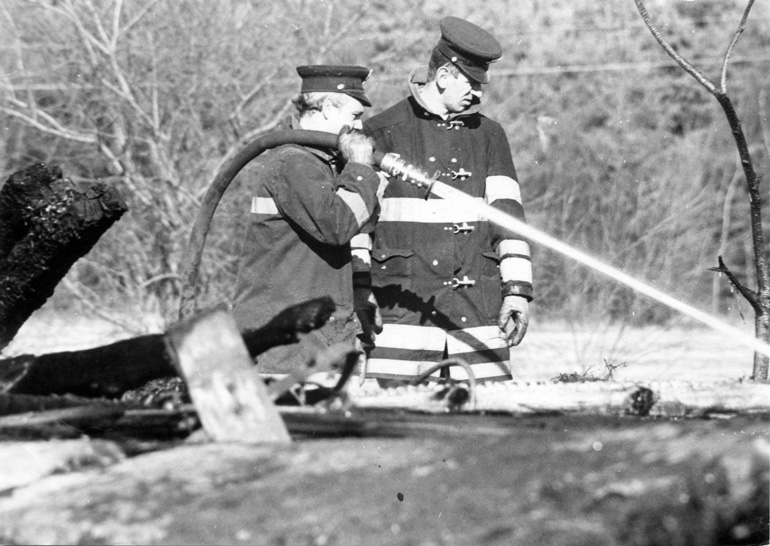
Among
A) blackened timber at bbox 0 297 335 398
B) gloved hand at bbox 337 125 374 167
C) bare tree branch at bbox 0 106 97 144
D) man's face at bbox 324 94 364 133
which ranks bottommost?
blackened timber at bbox 0 297 335 398

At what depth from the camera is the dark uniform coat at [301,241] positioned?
4117 millimetres

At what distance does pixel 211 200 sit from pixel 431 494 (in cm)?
193

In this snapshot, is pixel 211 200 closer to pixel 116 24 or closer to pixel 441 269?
pixel 441 269

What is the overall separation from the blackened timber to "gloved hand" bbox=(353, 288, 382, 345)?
76.8 inches

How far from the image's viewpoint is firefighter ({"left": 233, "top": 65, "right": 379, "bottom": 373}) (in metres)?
4.12

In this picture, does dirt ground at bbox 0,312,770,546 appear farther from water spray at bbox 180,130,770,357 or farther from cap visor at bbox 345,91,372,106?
cap visor at bbox 345,91,372,106

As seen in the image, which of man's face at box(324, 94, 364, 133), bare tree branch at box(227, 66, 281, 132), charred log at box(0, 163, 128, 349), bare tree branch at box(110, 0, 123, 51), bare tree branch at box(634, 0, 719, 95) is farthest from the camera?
bare tree branch at box(227, 66, 281, 132)

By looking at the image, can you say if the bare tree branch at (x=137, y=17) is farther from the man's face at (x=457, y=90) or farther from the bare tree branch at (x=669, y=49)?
the bare tree branch at (x=669, y=49)

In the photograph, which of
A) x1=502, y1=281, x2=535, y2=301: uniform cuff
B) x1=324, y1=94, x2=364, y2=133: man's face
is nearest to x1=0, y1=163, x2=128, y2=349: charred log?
x1=324, y1=94, x2=364, y2=133: man's face

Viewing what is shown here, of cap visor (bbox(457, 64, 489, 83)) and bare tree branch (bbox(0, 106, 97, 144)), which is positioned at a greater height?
cap visor (bbox(457, 64, 489, 83))

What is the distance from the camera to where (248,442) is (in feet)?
7.38

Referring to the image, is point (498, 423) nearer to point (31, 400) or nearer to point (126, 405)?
point (126, 405)

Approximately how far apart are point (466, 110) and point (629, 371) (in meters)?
4.43

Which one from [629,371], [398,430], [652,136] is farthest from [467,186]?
[652,136]
